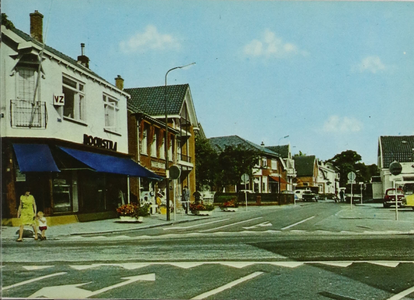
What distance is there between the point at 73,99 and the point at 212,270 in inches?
440

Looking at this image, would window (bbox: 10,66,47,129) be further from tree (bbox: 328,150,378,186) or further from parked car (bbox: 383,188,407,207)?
tree (bbox: 328,150,378,186)

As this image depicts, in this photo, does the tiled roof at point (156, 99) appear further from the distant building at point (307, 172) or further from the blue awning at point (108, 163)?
the distant building at point (307, 172)

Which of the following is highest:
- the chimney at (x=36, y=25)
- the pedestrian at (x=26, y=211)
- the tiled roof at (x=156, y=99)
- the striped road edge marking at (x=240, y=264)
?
the tiled roof at (x=156, y=99)

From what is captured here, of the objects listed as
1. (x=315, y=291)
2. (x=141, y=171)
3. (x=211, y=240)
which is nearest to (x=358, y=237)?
(x=211, y=240)

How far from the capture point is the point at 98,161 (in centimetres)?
1964

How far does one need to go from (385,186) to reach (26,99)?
145ft

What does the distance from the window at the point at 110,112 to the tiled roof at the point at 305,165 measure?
83.0m

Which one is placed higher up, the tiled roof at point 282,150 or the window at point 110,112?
the tiled roof at point 282,150

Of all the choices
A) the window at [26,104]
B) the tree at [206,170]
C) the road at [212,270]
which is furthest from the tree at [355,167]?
the window at [26,104]

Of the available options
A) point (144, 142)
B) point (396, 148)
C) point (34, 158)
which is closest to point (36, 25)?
point (34, 158)

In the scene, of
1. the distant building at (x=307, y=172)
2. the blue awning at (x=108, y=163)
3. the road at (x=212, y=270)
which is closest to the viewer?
the road at (x=212, y=270)

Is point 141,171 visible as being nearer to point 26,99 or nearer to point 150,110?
point 150,110

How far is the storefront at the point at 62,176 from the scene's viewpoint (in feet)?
39.1

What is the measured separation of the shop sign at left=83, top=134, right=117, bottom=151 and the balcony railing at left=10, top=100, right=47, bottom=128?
16.6 ft
